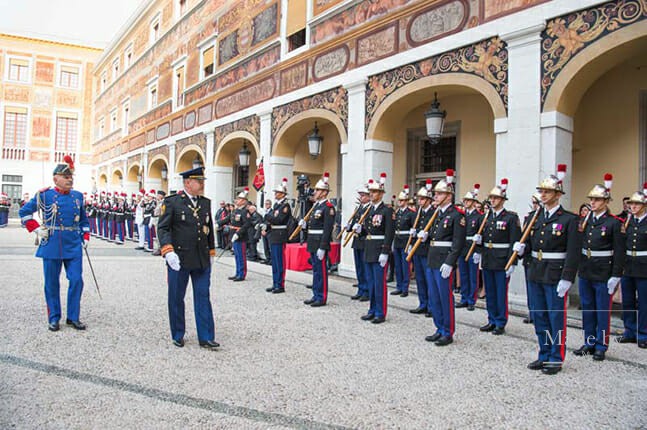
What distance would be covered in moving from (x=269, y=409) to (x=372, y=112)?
7424mm

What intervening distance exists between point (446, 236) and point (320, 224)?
242 centimetres

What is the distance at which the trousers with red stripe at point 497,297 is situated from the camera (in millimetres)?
5590

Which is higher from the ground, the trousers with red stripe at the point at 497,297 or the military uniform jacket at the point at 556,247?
the military uniform jacket at the point at 556,247

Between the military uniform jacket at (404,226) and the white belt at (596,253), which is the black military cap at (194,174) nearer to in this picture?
the white belt at (596,253)

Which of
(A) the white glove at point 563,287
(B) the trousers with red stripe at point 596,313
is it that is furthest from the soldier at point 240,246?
(A) the white glove at point 563,287

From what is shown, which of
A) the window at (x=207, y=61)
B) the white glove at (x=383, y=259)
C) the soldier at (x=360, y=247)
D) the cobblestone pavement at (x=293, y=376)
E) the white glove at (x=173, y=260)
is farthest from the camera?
the window at (x=207, y=61)

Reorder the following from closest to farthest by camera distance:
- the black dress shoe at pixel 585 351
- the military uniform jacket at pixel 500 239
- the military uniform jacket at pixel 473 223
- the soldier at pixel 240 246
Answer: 1. the black dress shoe at pixel 585 351
2. the military uniform jacket at pixel 500 239
3. the military uniform jacket at pixel 473 223
4. the soldier at pixel 240 246

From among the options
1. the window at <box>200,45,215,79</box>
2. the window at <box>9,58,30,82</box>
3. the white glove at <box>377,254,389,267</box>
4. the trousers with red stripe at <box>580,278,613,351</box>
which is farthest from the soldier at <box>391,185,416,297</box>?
the window at <box>9,58,30,82</box>

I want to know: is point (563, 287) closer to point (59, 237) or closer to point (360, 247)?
point (360, 247)

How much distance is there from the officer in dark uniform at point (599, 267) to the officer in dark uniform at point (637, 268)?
481 millimetres

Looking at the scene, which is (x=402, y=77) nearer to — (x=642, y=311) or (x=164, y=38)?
(x=642, y=311)

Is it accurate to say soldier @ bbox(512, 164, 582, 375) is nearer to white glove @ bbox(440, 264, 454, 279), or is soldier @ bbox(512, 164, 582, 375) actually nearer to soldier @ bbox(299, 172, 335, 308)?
white glove @ bbox(440, 264, 454, 279)

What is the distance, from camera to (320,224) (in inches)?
287

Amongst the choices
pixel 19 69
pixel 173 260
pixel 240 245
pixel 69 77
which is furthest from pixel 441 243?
pixel 19 69
